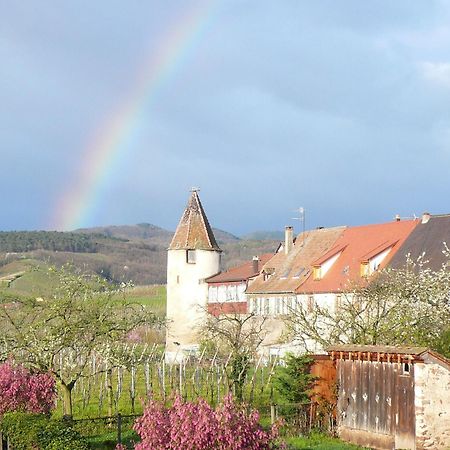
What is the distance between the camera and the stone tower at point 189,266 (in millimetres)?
64312

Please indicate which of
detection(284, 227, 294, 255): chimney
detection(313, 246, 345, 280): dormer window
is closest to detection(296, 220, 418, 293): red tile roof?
detection(313, 246, 345, 280): dormer window

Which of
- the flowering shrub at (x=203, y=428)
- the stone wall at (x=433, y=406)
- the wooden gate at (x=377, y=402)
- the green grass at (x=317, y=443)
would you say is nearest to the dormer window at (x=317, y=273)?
the wooden gate at (x=377, y=402)

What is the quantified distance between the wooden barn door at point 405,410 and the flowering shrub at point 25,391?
11.0 meters

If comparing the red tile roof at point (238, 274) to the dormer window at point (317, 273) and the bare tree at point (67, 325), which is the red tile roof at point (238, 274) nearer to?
the dormer window at point (317, 273)

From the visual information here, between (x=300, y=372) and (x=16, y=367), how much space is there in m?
10.1

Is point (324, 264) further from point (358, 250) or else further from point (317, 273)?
point (358, 250)

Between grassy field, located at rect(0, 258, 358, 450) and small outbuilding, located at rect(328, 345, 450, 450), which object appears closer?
small outbuilding, located at rect(328, 345, 450, 450)

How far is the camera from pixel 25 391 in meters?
23.4

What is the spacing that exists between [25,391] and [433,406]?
1243cm

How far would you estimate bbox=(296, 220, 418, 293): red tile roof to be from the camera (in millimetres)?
49938

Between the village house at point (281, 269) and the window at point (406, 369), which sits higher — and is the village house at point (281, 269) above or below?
above

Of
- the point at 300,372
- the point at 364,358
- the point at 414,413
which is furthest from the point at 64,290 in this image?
the point at 414,413

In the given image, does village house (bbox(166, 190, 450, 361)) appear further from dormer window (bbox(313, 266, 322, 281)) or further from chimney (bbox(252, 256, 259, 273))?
chimney (bbox(252, 256, 259, 273))

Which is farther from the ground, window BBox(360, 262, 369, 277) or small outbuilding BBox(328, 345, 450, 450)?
window BBox(360, 262, 369, 277)
